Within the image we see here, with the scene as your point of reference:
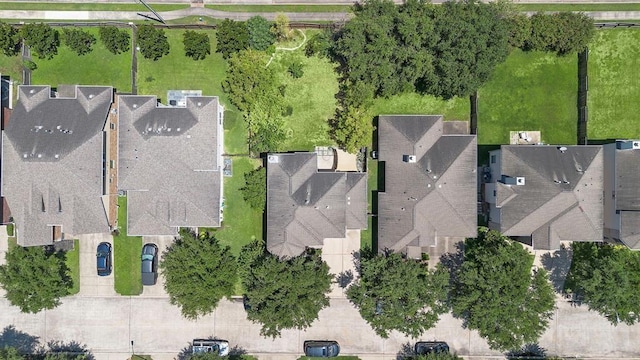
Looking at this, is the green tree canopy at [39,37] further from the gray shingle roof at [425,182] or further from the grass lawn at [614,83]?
the grass lawn at [614,83]

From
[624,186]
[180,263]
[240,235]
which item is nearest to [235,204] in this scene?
[240,235]

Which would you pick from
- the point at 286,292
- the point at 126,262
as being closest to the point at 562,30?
the point at 286,292

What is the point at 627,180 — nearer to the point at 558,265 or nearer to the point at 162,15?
the point at 558,265

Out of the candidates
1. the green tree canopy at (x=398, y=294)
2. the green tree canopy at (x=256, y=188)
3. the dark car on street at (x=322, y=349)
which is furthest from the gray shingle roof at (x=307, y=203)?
the dark car on street at (x=322, y=349)

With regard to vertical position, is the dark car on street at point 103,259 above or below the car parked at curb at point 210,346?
above

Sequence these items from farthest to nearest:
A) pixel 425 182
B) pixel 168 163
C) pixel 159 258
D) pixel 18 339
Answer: pixel 18 339
pixel 159 258
pixel 168 163
pixel 425 182

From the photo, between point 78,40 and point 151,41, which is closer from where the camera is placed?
point 151,41

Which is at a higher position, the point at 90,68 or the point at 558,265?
the point at 90,68
